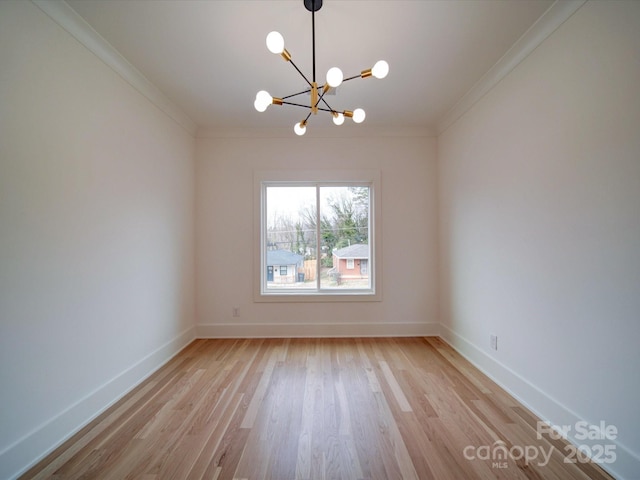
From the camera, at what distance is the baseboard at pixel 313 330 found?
357 cm

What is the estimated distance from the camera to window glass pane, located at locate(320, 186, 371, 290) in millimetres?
3764

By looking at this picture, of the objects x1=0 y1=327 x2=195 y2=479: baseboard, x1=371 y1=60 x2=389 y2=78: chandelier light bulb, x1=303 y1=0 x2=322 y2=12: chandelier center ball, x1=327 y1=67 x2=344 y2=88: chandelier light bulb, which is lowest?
x1=0 y1=327 x2=195 y2=479: baseboard

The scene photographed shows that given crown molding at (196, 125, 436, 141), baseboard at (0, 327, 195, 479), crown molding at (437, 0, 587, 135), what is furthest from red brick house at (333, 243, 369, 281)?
baseboard at (0, 327, 195, 479)

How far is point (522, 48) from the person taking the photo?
2031mm

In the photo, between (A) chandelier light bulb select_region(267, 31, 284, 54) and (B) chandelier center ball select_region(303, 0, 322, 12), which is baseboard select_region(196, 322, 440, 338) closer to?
(A) chandelier light bulb select_region(267, 31, 284, 54)

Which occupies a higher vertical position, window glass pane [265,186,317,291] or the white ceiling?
the white ceiling

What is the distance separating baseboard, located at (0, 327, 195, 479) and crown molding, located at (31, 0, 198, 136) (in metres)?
2.49

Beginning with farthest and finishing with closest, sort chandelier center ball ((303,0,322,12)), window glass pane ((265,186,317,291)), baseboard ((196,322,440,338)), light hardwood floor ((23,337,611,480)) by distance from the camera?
window glass pane ((265,186,317,291)) → baseboard ((196,322,440,338)) → chandelier center ball ((303,0,322,12)) → light hardwood floor ((23,337,611,480))

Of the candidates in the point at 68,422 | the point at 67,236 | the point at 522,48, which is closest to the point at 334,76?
the point at 522,48

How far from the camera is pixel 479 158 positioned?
2.67 m

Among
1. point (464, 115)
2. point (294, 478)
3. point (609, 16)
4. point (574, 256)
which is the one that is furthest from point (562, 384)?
point (464, 115)

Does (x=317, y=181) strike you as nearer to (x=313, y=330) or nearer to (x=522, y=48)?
(x=313, y=330)

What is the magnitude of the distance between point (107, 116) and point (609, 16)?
3325 mm

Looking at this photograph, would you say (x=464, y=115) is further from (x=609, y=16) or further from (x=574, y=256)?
(x=574, y=256)
